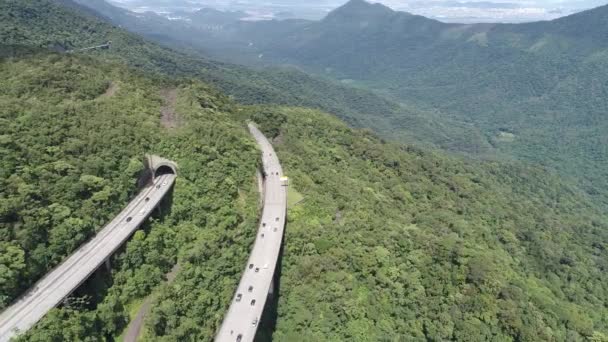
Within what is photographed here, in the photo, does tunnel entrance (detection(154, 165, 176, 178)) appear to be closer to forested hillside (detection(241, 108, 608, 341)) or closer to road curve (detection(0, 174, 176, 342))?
road curve (detection(0, 174, 176, 342))

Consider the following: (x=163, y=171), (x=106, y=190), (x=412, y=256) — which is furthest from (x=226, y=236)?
(x=412, y=256)

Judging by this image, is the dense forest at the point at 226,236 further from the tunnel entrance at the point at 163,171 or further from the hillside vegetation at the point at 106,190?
the tunnel entrance at the point at 163,171

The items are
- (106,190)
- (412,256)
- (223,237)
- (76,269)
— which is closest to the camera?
(76,269)

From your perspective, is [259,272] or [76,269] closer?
[76,269]

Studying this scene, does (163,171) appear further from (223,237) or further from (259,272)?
(259,272)

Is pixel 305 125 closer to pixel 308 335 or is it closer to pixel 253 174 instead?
pixel 253 174

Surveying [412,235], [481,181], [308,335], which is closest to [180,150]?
[308,335]

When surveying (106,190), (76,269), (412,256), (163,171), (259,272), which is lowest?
(412,256)
